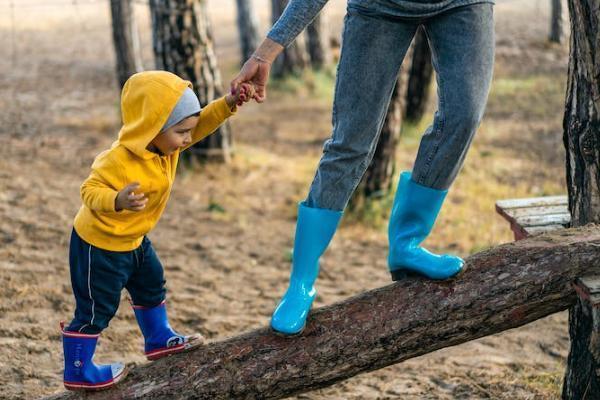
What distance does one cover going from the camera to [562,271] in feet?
10.3

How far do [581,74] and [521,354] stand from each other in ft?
6.14

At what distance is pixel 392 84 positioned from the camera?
301 cm

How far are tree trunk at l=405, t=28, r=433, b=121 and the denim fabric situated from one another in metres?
6.30

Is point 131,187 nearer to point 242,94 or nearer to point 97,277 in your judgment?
point 97,277

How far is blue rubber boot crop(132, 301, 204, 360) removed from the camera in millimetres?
3203

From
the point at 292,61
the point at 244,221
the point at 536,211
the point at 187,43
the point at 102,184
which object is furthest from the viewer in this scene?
the point at 292,61

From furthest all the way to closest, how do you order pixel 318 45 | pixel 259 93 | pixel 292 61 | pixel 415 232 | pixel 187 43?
1. pixel 318 45
2. pixel 292 61
3. pixel 187 43
4. pixel 415 232
5. pixel 259 93

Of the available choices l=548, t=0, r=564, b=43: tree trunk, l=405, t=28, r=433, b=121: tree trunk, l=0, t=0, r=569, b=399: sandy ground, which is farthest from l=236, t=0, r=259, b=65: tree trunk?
l=548, t=0, r=564, b=43: tree trunk

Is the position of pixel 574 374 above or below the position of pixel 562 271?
below

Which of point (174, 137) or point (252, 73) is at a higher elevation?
point (252, 73)

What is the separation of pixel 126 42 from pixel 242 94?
5981mm

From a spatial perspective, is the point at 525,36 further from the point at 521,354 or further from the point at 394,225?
the point at 394,225

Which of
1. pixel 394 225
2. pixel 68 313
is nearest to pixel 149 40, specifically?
pixel 68 313

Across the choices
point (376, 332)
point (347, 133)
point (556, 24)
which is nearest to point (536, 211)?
point (376, 332)
